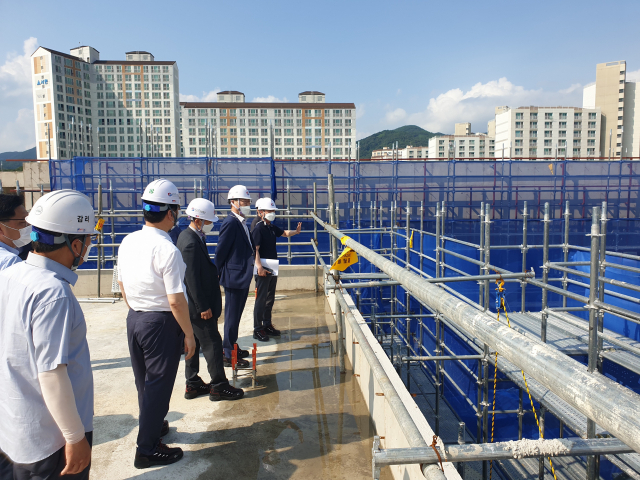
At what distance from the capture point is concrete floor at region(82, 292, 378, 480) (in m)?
2.77

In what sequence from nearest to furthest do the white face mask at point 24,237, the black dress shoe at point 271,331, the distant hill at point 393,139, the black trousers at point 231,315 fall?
the white face mask at point 24,237
the black trousers at point 231,315
the black dress shoe at point 271,331
the distant hill at point 393,139

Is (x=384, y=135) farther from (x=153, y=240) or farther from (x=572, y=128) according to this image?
(x=153, y=240)

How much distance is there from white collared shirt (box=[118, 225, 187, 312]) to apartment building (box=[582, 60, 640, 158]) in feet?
261

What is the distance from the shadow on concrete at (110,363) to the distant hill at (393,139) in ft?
466

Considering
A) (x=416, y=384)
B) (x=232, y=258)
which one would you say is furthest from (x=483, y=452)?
(x=416, y=384)

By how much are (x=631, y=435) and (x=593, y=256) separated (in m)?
2.63

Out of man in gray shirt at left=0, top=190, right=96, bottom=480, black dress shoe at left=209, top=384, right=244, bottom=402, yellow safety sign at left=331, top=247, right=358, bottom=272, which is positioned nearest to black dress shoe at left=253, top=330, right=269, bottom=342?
black dress shoe at left=209, top=384, right=244, bottom=402

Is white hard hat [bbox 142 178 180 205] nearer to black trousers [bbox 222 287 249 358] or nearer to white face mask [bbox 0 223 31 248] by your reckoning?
white face mask [bbox 0 223 31 248]

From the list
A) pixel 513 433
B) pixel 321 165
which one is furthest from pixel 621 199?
pixel 513 433

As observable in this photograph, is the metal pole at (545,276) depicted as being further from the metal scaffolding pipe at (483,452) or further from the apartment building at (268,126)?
the apartment building at (268,126)

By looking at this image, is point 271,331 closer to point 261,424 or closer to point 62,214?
point 261,424

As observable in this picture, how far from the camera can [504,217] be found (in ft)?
59.5

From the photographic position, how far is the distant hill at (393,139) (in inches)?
5812

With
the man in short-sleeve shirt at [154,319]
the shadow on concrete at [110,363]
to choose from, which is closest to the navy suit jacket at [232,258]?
the shadow on concrete at [110,363]
